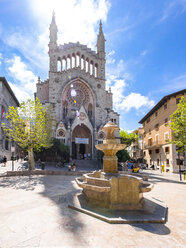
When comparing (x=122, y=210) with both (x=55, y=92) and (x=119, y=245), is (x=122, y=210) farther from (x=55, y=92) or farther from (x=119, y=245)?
(x=55, y=92)

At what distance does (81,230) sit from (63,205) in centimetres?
206

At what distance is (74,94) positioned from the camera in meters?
34.7

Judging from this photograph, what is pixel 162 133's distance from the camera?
3095cm

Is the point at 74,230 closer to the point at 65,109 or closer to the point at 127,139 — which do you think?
the point at 65,109

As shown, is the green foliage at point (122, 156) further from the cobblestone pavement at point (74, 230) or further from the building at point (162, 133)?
the cobblestone pavement at point (74, 230)

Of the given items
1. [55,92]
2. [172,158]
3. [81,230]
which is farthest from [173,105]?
[81,230]

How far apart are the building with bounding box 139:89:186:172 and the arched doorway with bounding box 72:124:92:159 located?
1418 cm

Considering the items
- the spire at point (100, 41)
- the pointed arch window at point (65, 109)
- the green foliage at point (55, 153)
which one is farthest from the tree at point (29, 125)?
the spire at point (100, 41)

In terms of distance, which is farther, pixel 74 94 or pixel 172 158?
pixel 74 94

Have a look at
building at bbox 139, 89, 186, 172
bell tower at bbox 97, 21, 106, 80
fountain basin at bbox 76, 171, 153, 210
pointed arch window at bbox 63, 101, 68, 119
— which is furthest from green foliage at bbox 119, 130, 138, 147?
fountain basin at bbox 76, 171, 153, 210

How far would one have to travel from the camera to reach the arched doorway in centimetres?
3269

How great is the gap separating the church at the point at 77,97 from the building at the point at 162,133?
8.82m

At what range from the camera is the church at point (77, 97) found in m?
31.9

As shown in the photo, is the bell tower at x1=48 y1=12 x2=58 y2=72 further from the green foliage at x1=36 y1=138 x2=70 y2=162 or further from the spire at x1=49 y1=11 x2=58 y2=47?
the green foliage at x1=36 y1=138 x2=70 y2=162
